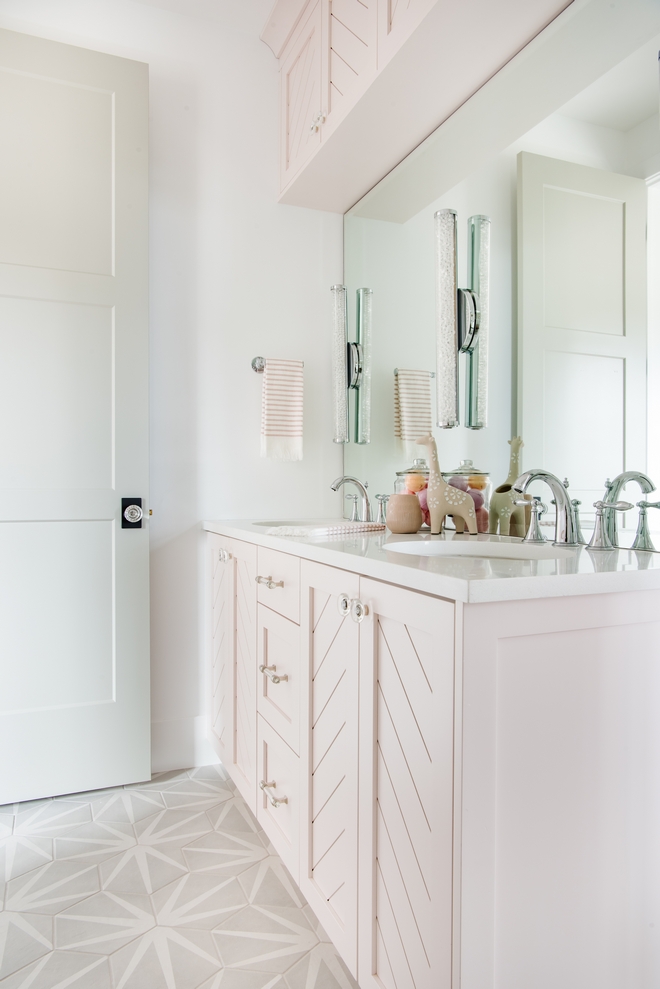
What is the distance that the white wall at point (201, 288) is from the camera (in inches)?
88.3

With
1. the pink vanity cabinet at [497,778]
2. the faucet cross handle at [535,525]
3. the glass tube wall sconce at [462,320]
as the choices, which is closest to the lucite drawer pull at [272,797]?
the pink vanity cabinet at [497,778]

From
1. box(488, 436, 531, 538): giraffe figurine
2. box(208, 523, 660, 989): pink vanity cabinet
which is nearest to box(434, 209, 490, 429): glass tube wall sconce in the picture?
box(488, 436, 531, 538): giraffe figurine

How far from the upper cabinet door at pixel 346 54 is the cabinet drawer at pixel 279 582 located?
49.9 inches

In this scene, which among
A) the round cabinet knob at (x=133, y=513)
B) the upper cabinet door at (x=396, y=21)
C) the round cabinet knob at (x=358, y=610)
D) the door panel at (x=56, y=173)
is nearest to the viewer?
the round cabinet knob at (x=358, y=610)

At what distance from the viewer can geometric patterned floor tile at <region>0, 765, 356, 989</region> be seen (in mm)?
1304

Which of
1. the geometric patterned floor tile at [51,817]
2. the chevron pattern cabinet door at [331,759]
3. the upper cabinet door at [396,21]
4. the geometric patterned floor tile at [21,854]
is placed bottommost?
the geometric patterned floor tile at [51,817]

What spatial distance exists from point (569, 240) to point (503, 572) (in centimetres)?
90

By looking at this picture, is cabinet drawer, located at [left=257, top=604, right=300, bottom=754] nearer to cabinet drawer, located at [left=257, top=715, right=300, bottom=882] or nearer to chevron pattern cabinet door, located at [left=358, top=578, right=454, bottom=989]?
cabinet drawer, located at [left=257, top=715, right=300, bottom=882]

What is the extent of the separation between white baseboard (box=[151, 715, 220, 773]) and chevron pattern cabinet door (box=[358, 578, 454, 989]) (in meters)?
1.29

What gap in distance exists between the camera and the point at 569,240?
1.43m

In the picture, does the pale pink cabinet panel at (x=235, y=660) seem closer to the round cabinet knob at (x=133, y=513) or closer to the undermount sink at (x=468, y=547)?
the round cabinet knob at (x=133, y=513)

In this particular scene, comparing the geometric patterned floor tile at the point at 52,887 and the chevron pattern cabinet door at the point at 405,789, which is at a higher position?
the chevron pattern cabinet door at the point at 405,789

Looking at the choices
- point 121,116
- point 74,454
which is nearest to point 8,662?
point 74,454

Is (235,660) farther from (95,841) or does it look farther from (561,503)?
(561,503)
